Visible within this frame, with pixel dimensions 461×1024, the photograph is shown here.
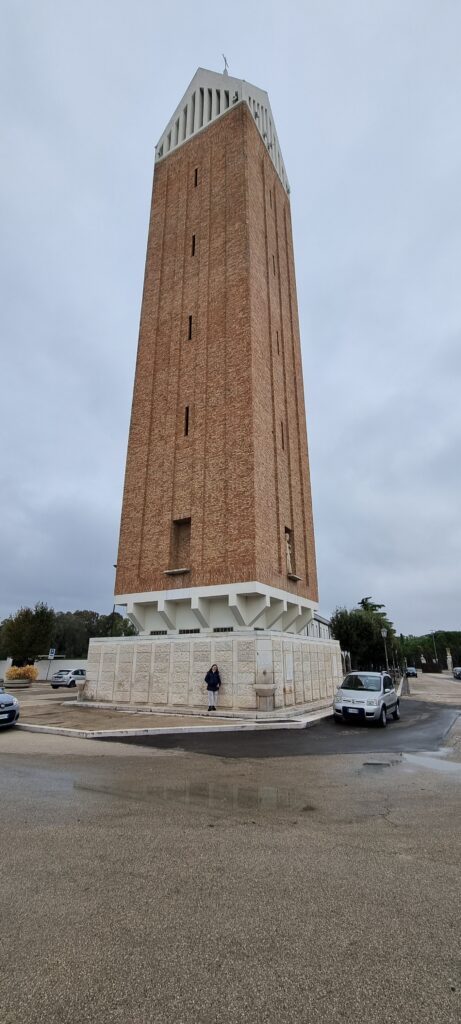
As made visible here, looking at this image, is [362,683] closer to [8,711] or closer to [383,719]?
[383,719]

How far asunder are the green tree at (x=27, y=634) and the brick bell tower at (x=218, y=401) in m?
26.4

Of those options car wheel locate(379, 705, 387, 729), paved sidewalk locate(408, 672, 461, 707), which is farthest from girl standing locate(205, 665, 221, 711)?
paved sidewalk locate(408, 672, 461, 707)

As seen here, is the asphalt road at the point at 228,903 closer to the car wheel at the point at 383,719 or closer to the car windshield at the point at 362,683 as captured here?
the car wheel at the point at 383,719

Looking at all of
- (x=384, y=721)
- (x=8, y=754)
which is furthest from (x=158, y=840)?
(x=384, y=721)

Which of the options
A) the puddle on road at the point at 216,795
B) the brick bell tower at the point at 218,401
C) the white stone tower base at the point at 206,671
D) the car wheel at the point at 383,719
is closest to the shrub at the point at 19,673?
the brick bell tower at the point at 218,401

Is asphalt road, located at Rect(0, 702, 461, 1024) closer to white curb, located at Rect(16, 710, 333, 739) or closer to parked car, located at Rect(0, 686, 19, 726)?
white curb, located at Rect(16, 710, 333, 739)

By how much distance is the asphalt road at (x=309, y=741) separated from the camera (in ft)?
32.1

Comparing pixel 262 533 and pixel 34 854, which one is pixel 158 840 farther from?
pixel 262 533

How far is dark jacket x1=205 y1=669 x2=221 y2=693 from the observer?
1612cm

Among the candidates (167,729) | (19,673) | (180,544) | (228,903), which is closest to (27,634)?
(19,673)

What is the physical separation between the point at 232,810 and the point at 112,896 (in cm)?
239

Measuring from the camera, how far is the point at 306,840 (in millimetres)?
4520

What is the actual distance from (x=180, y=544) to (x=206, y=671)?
7.00m

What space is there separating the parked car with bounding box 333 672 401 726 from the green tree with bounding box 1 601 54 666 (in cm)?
3638
